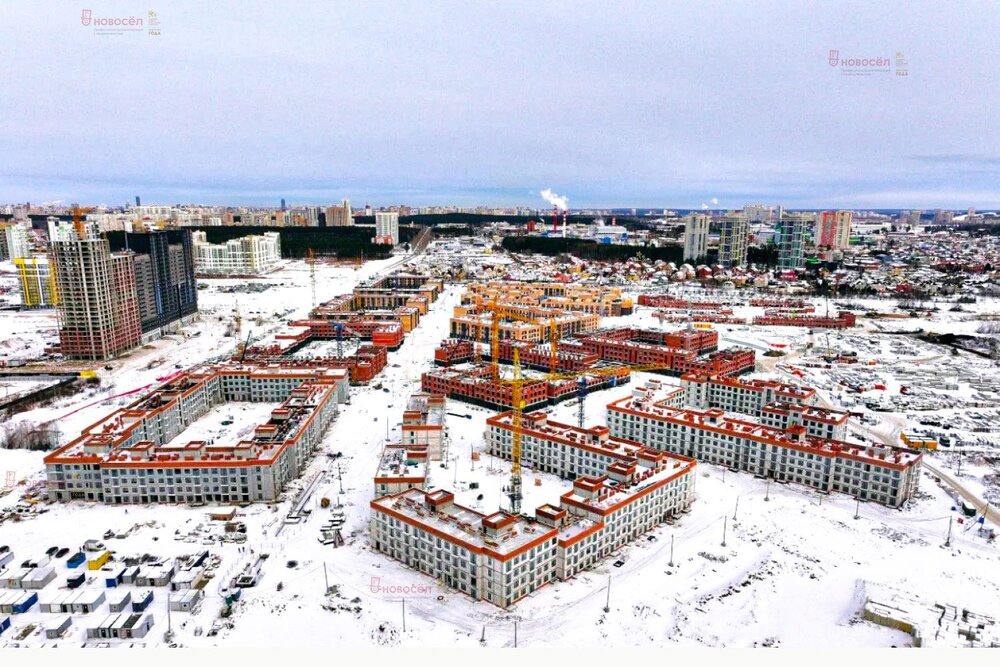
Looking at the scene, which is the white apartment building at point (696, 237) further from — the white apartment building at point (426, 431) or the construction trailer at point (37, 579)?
the construction trailer at point (37, 579)

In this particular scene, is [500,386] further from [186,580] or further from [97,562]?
[97,562]

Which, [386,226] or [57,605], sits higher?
[386,226]

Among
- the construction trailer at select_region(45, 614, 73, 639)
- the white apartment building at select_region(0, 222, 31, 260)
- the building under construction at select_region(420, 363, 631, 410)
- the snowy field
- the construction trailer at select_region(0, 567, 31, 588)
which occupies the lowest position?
the snowy field

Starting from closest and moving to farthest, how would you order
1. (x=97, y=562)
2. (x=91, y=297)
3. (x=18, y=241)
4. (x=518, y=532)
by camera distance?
(x=518, y=532), (x=97, y=562), (x=91, y=297), (x=18, y=241)

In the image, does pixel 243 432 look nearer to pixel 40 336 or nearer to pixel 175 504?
pixel 175 504

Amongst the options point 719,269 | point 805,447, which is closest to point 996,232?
point 719,269

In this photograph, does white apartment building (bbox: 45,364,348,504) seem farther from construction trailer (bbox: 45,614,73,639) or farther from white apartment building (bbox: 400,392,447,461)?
construction trailer (bbox: 45,614,73,639)

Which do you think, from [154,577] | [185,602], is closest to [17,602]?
[154,577]

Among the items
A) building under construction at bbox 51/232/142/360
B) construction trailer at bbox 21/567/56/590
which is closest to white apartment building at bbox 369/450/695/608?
construction trailer at bbox 21/567/56/590
